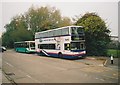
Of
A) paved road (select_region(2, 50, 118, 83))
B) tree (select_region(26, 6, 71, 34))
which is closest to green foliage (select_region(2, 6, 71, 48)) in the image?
tree (select_region(26, 6, 71, 34))

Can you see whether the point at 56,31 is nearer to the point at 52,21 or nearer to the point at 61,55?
the point at 61,55

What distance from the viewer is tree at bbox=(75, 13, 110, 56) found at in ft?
99.8

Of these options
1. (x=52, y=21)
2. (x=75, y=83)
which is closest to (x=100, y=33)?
(x=75, y=83)

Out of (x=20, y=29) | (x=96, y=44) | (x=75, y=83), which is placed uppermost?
(x=20, y=29)

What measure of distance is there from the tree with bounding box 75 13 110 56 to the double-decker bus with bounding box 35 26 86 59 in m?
2.94

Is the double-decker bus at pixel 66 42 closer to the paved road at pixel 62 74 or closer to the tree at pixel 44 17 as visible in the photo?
the paved road at pixel 62 74

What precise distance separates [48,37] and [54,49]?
10.2ft

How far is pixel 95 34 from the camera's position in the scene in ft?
101

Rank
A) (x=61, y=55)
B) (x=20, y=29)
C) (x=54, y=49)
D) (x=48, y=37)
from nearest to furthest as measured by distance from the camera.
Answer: (x=61, y=55) < (x=54, y=49) < (x=48, y=37) < (x=20, y=29)

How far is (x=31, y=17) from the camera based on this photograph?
204 ft

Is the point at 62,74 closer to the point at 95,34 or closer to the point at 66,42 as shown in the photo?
the point at 66,42

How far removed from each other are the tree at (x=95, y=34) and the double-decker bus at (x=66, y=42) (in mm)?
2936

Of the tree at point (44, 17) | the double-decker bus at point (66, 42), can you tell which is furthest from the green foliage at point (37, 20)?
the double-decker bus at point (66, 42)

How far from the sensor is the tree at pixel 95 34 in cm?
3042
